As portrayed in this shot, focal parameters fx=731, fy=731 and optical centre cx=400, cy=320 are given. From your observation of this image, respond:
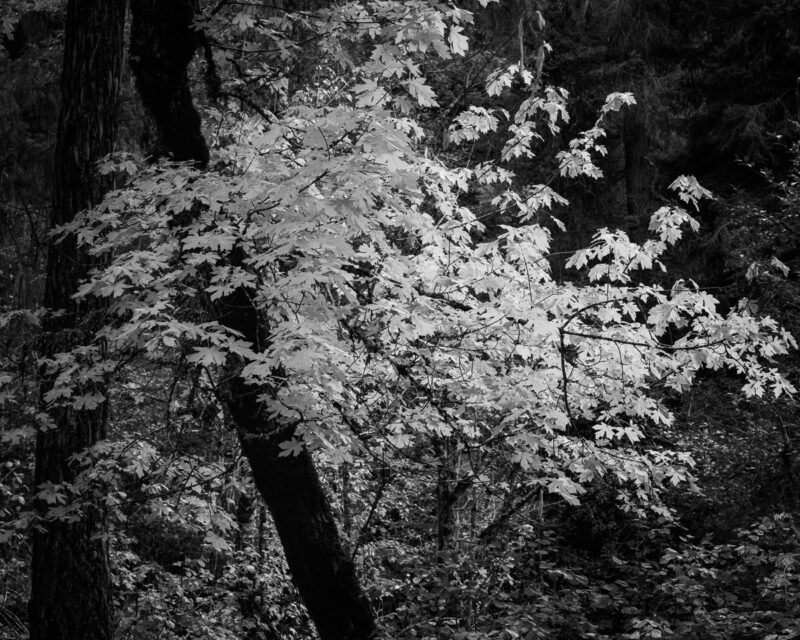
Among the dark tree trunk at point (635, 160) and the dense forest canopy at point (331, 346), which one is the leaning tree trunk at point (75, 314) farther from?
the dark tree trunk at point (635, 160)

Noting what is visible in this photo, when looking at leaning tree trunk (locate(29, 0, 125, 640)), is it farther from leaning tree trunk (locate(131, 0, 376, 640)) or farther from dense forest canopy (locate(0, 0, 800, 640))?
leaning tree trunk (locate(131, 0, 376, 640))

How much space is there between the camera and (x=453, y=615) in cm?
605

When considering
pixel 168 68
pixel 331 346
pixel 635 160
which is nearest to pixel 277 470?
pixel 331 346

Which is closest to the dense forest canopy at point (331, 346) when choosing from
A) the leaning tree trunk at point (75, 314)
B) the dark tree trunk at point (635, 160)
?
the leaning tree trunk at point (75, 314)

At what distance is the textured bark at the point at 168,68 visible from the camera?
4.51 meters

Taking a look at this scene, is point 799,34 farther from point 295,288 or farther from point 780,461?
point 295,288

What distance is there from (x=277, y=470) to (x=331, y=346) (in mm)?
1707

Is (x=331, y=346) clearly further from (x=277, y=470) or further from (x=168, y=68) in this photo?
(x=168, y=68)

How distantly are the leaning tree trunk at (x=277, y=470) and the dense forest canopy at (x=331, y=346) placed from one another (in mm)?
19

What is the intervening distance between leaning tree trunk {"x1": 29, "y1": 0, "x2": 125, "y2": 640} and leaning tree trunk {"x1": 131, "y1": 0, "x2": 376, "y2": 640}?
0.70m

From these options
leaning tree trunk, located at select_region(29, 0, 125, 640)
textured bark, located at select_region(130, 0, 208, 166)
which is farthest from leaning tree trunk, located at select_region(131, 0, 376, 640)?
leaning tree trunk, located at select_region(29, 0, 125, 640)

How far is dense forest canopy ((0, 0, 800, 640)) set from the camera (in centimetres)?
365

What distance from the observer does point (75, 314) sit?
16.5 ft

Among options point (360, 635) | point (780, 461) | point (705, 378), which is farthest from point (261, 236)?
point (705, 378)
